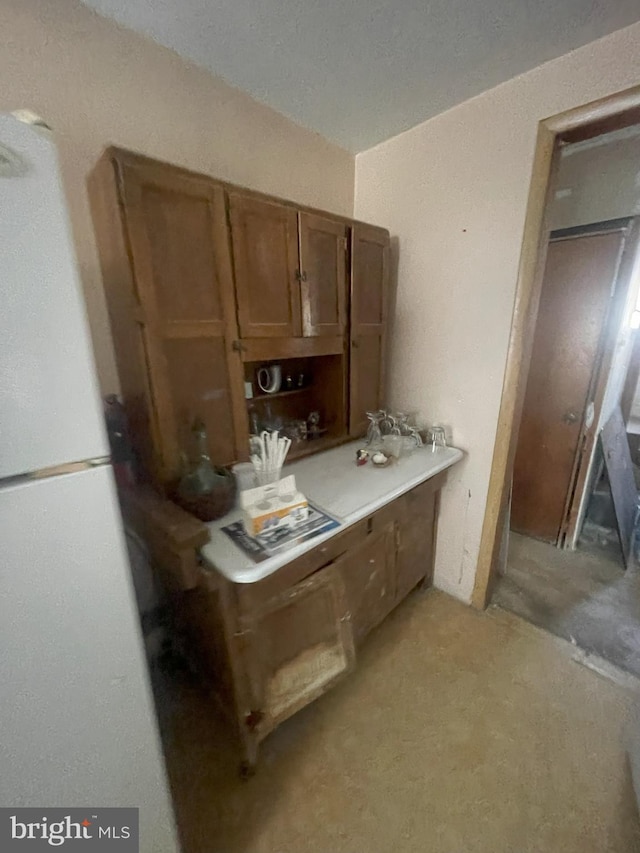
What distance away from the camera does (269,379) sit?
1.57 m

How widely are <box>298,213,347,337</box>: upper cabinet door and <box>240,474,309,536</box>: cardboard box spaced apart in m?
0.68

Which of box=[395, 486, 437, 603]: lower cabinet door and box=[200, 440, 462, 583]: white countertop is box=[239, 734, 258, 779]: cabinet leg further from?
box=[395, 486, 437, 603]: lower cabinet door

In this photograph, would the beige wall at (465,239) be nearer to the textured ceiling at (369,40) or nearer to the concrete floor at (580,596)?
the textured ceiling at (369,40)

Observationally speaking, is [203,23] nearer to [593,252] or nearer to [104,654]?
[104,654]

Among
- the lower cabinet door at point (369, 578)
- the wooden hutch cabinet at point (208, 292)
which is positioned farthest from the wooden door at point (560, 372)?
the lower cabinet door at point (369, 578)

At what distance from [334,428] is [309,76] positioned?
141 cm

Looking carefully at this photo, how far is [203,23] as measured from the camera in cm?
107

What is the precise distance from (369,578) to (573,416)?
1.69m

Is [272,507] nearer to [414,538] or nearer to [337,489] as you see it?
[337,489]

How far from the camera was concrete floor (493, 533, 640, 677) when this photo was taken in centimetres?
161

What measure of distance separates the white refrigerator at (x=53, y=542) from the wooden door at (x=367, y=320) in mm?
1209

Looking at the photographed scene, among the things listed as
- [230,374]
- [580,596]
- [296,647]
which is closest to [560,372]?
[580,596]

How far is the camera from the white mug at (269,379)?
1.56m

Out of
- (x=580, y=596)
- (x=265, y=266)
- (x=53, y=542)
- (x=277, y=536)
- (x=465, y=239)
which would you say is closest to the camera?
(x=53, y=542)
